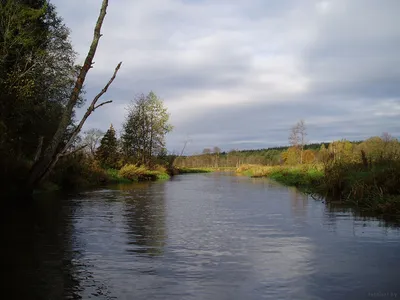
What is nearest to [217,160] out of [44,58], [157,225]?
[44,58]

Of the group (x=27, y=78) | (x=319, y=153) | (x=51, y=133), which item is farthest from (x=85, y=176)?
(x=319, y=153)

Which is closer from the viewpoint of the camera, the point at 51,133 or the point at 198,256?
the point at 198,256

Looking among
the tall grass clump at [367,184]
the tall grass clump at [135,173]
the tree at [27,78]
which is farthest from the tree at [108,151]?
the tall grass clump at [367,184]

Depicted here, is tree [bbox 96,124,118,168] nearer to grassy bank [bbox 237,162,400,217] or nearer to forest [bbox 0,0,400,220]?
forest [bbox 0,0,400,220]

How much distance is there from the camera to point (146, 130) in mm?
49156

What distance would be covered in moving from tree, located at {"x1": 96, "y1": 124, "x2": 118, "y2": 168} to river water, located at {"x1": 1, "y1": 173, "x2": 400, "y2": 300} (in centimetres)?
2683

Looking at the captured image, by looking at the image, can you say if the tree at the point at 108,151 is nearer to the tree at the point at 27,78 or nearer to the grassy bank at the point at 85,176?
the grassy bank at the point at 85,176

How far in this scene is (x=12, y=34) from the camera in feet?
54.4

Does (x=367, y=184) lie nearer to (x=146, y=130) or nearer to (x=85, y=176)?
(x=85, y=176)

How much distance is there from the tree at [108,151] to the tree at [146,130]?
377 cm

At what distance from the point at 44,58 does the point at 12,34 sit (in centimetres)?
240

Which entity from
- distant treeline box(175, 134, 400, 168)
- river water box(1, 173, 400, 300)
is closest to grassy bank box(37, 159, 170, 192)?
river water box(1, 173, 400, 300)

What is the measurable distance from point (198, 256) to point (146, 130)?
43.2 metres

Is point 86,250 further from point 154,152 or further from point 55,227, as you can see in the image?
point 154,152
